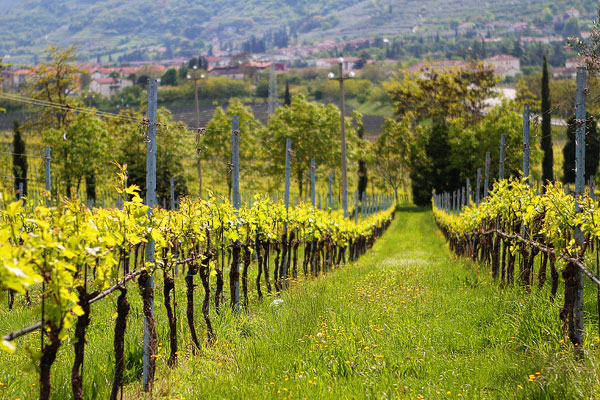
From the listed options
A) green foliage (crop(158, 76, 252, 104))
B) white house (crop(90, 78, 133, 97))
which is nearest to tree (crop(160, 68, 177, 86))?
green foliage (crop(158, 76, 252, 104))

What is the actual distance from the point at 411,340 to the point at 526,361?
159 centimetres

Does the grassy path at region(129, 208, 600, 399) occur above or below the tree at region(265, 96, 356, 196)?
below

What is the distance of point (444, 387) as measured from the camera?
5.91 meters

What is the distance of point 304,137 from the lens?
1790 inches

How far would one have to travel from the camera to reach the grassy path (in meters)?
5.74

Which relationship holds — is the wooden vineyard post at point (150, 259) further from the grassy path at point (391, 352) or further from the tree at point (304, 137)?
the tree at point (304, 137)

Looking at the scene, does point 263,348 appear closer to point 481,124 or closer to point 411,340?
point 411,340

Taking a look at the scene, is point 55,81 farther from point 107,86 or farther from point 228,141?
point 107,86

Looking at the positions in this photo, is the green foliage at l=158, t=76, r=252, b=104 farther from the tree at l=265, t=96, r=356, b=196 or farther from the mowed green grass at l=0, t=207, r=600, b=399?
the mowed green grass at l=0, t=207, r=600, b=399

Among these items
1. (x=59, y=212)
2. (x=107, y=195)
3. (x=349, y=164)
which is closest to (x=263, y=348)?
(x=59, y=212)

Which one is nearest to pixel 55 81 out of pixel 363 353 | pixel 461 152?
pixel 461 152

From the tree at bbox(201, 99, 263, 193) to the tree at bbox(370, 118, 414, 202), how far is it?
1497 cm

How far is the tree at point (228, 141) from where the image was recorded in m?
42.9

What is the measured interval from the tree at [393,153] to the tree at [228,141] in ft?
49.1
